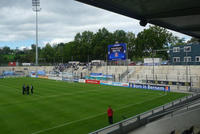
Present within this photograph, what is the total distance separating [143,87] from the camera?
32.9 m

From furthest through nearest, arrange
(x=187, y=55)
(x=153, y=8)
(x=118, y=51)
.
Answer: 1. (x=187, y=55)
2. (x=118, y=51)
3. (x=153, y=8)

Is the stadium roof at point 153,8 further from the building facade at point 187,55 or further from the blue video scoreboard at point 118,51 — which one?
the building facade at point 187,55

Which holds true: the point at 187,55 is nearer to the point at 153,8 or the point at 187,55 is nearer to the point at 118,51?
the point at 118,51

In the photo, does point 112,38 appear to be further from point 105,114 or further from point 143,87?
point 105,114

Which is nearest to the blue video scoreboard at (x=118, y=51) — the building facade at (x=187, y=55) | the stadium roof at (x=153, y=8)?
the building facade at (x=187, y=55)

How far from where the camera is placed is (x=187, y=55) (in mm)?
42312

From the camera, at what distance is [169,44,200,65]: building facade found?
40.7m

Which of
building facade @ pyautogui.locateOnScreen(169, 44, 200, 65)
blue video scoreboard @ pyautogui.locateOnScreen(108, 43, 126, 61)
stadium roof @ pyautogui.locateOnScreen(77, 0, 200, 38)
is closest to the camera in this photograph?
stadium roof @ pyautogui.locateOnScreen(77, 0, 200, 38)

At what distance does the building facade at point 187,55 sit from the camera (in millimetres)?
40688

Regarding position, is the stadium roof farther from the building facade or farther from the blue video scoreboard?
the building facade

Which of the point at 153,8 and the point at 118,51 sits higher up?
the point at 118,51

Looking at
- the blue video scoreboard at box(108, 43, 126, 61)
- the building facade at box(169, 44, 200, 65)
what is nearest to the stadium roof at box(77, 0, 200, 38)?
the blue video scoreboard at box(108, 43, 126, 61)

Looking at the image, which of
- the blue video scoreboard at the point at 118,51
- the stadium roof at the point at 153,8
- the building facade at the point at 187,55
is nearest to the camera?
the stadium roof at the point at 153,8

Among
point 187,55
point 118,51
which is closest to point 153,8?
point 118,51
